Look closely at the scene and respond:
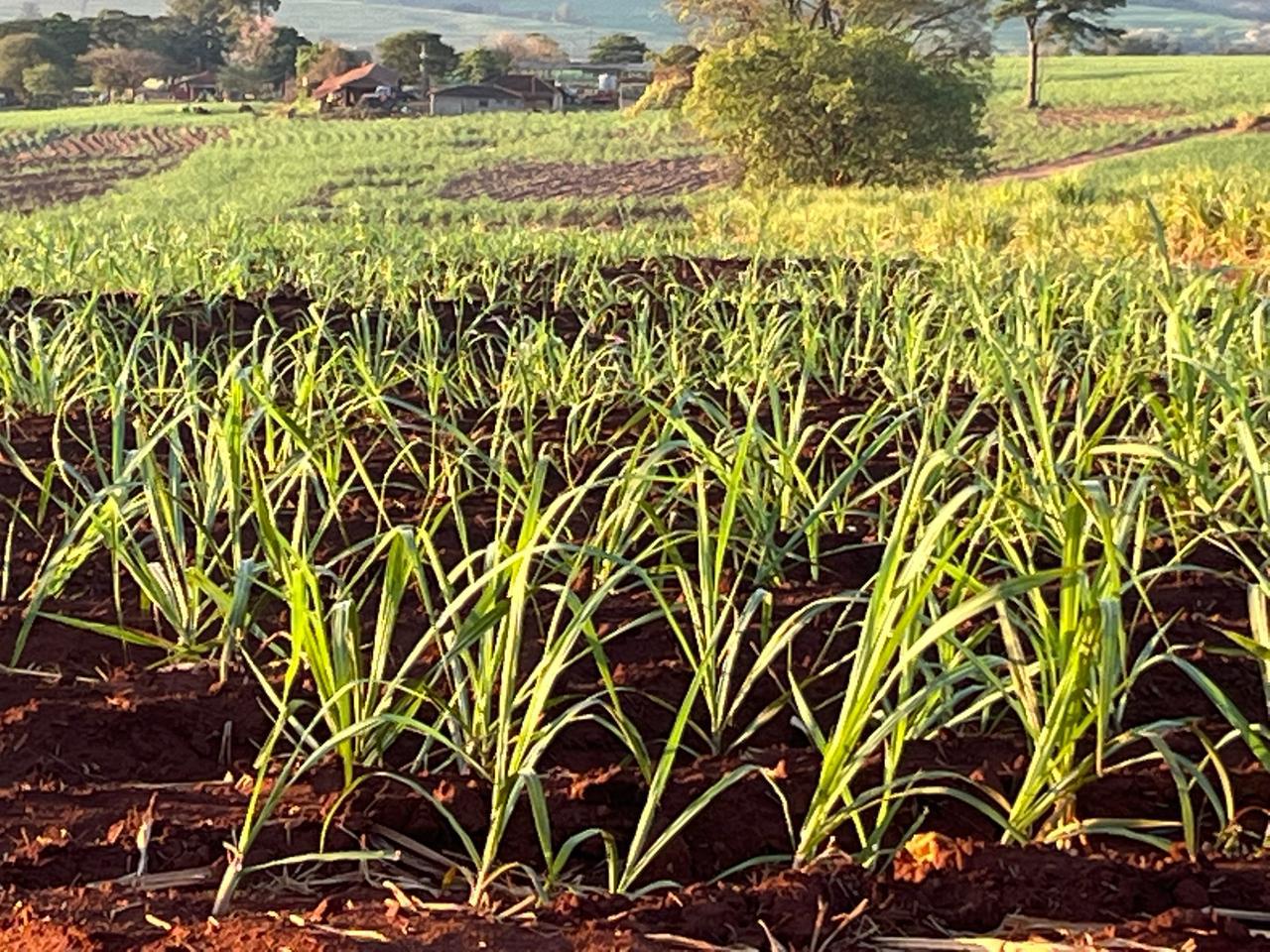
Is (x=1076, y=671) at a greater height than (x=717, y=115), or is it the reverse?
(x=717, y=115)

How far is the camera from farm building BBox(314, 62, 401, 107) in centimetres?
5894

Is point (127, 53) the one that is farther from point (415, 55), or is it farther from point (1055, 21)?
point (1055, 21)

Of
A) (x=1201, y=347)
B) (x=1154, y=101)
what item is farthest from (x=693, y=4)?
(x=1201, y=347)

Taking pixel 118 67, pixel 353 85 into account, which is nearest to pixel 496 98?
pixel 353 85

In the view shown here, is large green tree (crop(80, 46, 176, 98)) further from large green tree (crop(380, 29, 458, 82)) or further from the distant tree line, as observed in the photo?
large green tree (crop(380, 29, 458, 82))

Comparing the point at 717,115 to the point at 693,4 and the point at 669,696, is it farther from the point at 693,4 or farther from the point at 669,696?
the point at 669,696

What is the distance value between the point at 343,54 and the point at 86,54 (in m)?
16.1

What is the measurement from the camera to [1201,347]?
3443 millimetres

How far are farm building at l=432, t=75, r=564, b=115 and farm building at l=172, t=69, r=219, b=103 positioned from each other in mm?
13782

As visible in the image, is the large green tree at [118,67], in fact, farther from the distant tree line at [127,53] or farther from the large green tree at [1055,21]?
the large green tree at [1055,21]

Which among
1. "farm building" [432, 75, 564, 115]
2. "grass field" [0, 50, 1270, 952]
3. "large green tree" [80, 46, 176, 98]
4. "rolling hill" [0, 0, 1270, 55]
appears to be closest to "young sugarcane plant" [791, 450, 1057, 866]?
"grass field" [0, 50, 1270, 952]

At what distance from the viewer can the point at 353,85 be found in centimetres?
5984

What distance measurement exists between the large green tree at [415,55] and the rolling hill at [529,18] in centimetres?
6695

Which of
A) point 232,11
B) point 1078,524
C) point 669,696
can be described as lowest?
point 669,696
